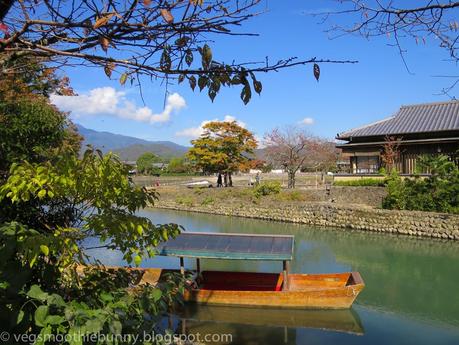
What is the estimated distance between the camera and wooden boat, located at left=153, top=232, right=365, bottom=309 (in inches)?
299

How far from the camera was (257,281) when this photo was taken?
8.86m

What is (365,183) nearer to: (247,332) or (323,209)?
(323,209)

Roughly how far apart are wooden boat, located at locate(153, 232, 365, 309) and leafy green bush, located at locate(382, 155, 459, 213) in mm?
9692

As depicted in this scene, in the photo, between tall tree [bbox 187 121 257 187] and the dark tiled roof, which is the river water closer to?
the dark tiled roof

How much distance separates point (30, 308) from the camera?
200 cm

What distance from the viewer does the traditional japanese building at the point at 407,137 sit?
1948 cm

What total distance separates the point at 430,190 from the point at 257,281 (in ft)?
35.8

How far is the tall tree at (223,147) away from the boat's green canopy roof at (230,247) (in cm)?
1867

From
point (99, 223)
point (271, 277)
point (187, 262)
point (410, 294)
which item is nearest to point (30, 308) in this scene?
point (99, 223)

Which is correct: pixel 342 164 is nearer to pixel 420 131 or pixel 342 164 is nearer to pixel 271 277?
pixel 420 131

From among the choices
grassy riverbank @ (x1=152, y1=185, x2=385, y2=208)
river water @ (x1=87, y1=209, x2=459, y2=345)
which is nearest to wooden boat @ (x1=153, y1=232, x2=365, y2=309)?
river water @ (x1=87, y1=209, x2=459, y2=345)

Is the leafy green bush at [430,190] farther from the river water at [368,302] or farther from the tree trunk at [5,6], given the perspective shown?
the tree trunk at [5,6]

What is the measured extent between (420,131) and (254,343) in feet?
54.4

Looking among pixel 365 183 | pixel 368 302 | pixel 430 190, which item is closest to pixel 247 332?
pixel 368 302
